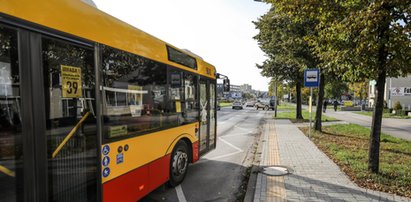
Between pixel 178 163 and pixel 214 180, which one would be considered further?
pixel 214 180

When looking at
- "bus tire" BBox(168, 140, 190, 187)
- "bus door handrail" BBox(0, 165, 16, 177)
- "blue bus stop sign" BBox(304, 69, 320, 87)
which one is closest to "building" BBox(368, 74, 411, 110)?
"blue bus stop sign" BBox(304, 69, 320, 87)

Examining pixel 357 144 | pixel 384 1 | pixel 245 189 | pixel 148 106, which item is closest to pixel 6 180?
pixel 148 106

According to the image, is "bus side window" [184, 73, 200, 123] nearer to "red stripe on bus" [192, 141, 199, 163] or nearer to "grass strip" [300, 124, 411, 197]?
"red stripe on bus" [192, 141, 199, 163]

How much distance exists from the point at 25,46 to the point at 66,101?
0.71 m

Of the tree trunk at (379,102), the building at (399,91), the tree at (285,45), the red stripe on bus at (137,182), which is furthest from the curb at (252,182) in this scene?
the building at (399,91)

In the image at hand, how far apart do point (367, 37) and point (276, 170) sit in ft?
11.8

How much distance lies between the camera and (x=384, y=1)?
4.89 meters

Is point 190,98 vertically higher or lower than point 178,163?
higher

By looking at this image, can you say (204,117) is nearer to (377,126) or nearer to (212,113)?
(212,113)

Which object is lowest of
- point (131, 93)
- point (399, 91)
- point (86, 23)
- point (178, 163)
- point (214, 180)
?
point (214, 180)

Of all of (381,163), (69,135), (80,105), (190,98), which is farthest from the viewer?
(381,163)

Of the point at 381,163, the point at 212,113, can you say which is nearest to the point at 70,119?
the point at 212,113

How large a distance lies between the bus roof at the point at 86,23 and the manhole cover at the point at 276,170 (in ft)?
12.0

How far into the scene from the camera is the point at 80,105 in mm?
3104
